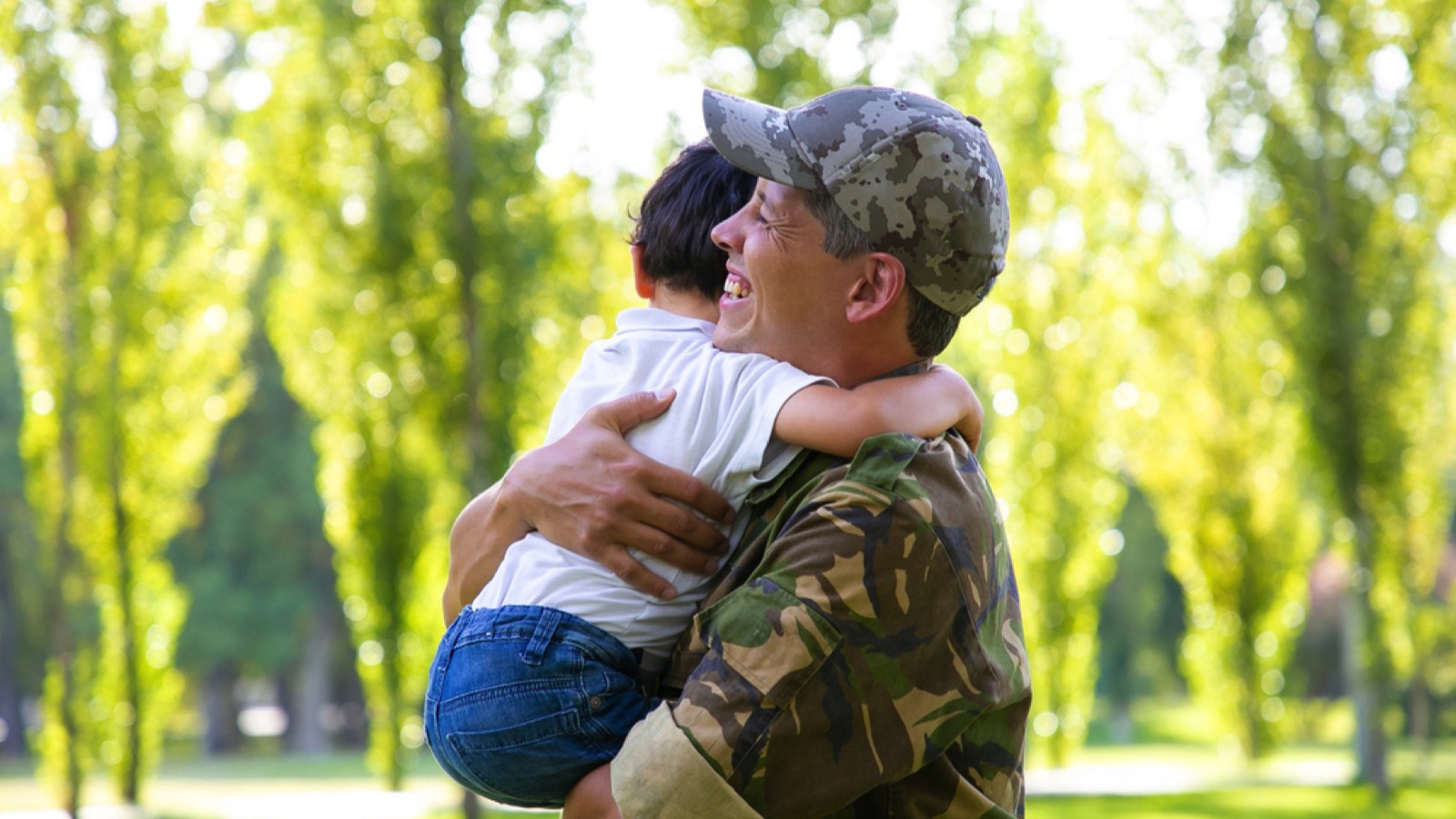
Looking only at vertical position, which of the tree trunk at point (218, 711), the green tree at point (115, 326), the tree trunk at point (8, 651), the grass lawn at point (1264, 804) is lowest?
the tree trunk at point (218, 711)

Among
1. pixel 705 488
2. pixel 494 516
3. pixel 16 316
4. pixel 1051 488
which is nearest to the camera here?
pixel 705 488

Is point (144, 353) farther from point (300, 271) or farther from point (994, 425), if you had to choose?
point (994, 425)

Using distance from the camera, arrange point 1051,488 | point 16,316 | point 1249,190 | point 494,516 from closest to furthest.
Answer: point 494,516, point 16,316, point 1249,190, point 1051,488

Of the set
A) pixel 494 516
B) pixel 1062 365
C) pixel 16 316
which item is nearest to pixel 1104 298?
pixel 1062 365

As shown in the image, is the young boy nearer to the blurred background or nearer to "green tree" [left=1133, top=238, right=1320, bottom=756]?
the blurred background

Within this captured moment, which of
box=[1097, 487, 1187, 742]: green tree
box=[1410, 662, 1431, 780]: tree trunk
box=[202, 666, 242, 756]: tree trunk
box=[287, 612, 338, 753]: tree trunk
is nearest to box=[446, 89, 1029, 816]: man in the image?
box=[1410, 662, 1431, 780]: tree trunk

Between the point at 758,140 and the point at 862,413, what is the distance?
33 centimetres

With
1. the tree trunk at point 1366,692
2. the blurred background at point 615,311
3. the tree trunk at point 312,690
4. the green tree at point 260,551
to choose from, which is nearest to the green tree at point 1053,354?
the blurred background at point 615,311

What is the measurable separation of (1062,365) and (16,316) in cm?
1146

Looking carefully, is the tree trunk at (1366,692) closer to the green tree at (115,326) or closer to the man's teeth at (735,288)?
the green tree at (115,326)

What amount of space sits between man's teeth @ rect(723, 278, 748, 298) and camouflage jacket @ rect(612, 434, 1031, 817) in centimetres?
28

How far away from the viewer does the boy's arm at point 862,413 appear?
150cm

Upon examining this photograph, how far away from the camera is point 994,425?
17.4 meters

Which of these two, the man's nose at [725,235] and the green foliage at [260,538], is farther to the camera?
the green foliage at [260,538]
